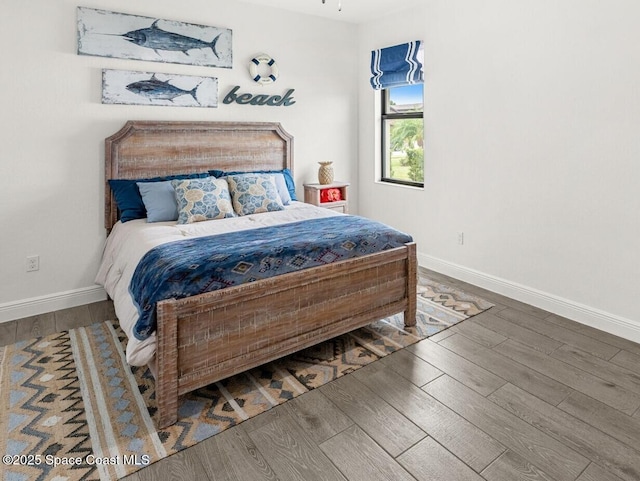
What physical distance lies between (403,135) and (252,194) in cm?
200

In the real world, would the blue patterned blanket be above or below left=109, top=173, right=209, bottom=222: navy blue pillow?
below

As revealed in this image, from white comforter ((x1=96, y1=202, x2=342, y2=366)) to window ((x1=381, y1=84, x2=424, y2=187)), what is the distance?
4.82 feet

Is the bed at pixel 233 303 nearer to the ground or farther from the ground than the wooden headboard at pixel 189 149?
nearer to the ground

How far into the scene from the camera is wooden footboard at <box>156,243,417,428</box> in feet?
6.36

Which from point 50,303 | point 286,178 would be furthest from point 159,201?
point 286,178

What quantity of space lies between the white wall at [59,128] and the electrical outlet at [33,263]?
0.04m

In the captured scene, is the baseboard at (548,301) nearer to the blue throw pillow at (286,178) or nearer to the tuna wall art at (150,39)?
the blue throw pillow at (286,178)

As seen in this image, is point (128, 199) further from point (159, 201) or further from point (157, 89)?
point (157, 89)

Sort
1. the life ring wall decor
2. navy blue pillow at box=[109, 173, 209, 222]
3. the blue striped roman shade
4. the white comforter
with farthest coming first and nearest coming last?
1. the blue striped roman shade
2. the life ring wall decor
3. navy blue pillow at box=[109, 173, 209, 222]
4. the white comforter

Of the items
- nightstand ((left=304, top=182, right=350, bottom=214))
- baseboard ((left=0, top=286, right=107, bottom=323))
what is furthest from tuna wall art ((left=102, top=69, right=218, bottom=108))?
baseboard ((left=0, top=286, right=107, bottom=323))

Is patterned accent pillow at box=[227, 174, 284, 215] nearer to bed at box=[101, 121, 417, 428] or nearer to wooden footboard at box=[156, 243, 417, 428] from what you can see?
bed at box=[101, 121, 417, 428]

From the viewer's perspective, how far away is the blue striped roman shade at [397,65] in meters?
4.05

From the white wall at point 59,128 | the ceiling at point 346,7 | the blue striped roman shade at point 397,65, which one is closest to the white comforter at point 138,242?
the white wall at point 59,128

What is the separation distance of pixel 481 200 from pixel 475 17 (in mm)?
1526
